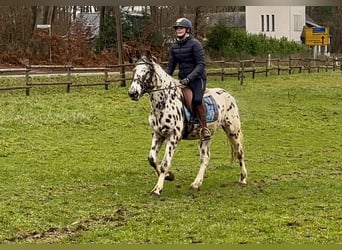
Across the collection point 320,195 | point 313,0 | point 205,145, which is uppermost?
point 313,0

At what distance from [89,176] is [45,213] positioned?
252cm

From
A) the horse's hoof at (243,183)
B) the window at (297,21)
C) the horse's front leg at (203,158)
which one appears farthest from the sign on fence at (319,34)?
the horse's hoof at (243,183)

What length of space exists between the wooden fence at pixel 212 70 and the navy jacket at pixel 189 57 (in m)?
8.20

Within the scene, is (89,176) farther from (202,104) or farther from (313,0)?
(313,0)

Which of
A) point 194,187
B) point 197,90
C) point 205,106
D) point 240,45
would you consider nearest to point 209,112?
point 205,106

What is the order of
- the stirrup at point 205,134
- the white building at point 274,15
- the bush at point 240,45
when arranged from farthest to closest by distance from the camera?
the bush at point 240,45, the stirrup at point 205,134, the white building at point 274,15

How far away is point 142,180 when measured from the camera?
27.0 ft

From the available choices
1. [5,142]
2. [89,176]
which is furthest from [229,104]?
[5,142]

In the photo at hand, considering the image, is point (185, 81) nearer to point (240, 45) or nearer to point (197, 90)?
point (197, 90)

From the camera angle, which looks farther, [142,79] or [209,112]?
[209,112]

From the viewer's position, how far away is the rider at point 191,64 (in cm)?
679

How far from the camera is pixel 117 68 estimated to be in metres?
22.4

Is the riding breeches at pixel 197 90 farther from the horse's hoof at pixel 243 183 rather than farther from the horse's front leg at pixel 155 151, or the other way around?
the horse's hoof at pixel 243 183

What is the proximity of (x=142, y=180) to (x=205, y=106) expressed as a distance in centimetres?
146
